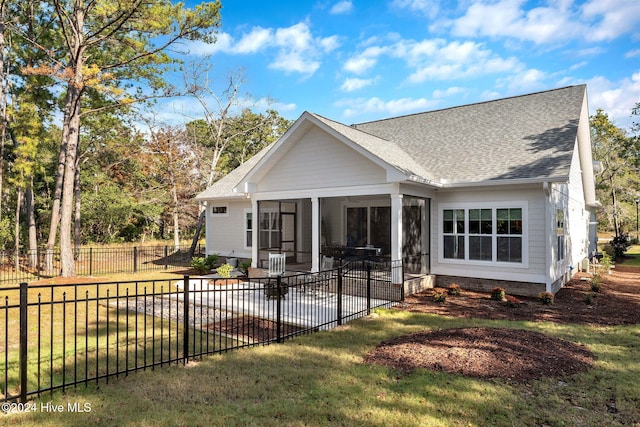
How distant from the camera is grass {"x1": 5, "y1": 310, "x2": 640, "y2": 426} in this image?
153 inches

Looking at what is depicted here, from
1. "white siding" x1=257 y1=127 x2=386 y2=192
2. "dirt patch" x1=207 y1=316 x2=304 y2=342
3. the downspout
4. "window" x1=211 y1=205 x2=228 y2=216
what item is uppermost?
"white siding" x1=257 y1=127 x2=386 y2=192

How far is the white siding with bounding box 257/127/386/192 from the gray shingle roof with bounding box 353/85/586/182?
250cm

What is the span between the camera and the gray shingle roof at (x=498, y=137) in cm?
1133

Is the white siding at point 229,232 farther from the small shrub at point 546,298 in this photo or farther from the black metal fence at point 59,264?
the small shrub at point 546,298

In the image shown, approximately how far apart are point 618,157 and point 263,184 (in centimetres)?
3869

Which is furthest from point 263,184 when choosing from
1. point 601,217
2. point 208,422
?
point 601,217

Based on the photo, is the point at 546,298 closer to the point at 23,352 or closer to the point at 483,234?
the point at 483,234

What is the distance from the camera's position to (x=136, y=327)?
18.2 feet

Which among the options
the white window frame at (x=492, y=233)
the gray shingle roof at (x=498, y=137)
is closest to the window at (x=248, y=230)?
the gray shingle roof at (x=498, y=137)

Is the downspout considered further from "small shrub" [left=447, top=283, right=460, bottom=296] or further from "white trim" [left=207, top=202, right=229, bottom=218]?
"white trim" [left=207, top=202, right=229, bottom=218]

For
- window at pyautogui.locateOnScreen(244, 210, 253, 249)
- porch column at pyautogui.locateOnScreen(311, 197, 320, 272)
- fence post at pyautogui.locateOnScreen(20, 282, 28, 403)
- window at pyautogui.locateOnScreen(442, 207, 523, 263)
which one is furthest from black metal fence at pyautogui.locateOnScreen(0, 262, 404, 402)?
window at pyautogui.locateOnScreen(244, 210, 253, 249)

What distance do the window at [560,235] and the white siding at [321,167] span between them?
19.9 ft

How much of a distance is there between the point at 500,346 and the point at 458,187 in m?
6.89

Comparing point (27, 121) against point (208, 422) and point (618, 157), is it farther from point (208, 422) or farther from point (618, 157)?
point (618, 157)
